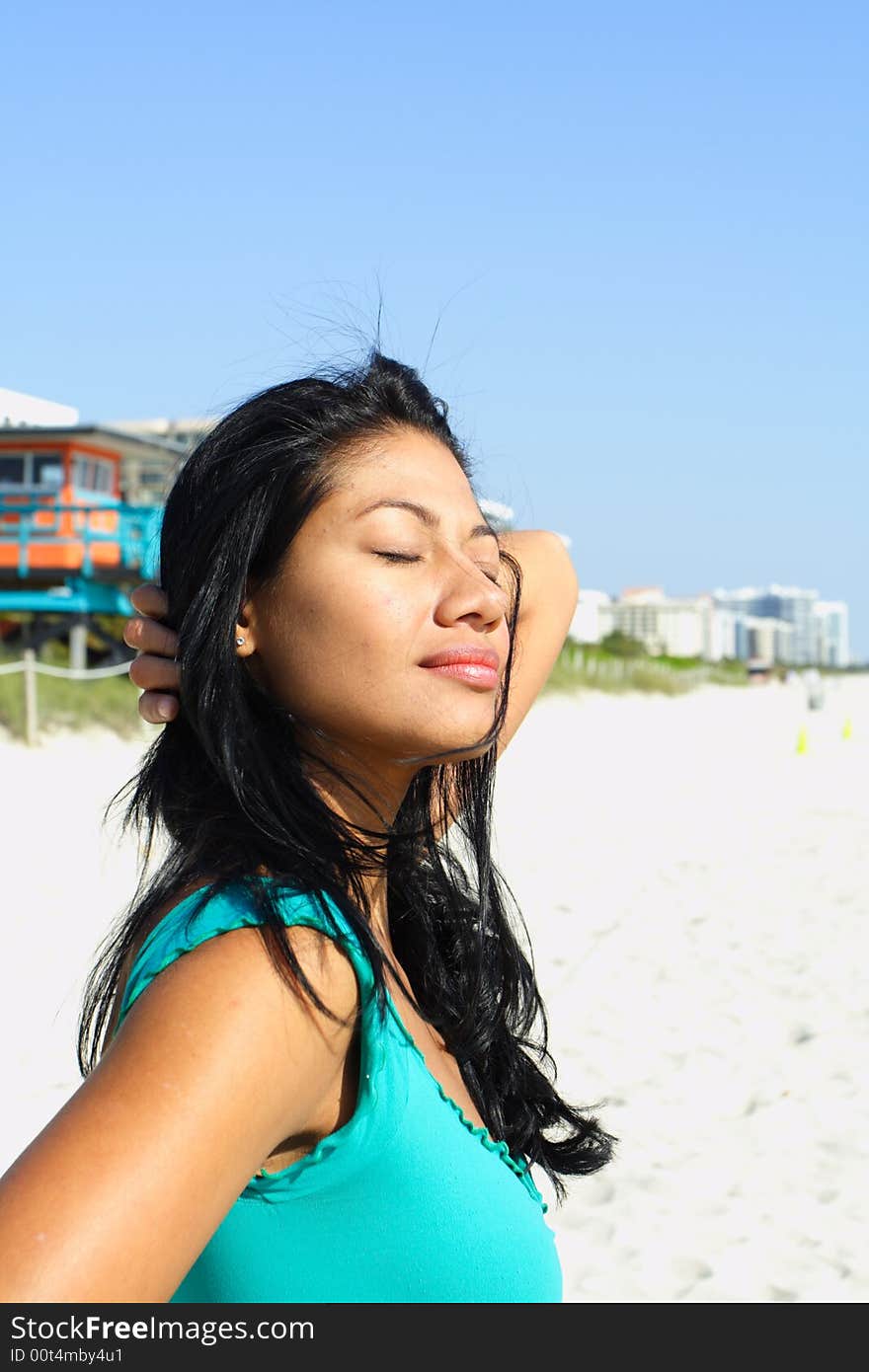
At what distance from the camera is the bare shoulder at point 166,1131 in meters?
0.87

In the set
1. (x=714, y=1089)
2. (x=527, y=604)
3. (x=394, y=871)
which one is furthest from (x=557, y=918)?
(x=394, y=871)

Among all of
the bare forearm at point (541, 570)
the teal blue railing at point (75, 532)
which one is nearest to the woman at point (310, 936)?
the bare forearm at point (541, 570)

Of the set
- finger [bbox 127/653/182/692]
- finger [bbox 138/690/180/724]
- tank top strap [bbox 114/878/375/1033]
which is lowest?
tank top strap [bbox 114/878/375/1033]

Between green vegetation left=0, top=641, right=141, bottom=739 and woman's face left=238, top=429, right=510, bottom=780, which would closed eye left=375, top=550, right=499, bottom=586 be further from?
green vegetation left=0, top=641, right=141, bottom=739

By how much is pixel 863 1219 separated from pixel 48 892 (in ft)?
19.5

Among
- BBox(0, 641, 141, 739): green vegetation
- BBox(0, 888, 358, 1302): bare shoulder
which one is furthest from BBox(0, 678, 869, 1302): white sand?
BBox(0, 888, 358, 1302): bare shoulder

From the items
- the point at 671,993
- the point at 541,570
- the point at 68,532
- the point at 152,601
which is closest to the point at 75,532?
the point at 68,532

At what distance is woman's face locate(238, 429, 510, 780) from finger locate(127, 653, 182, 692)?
0.10 m

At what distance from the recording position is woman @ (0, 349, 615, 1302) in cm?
93

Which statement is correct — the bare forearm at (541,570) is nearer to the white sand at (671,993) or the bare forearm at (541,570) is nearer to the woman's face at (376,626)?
the woman's face at (376,626)

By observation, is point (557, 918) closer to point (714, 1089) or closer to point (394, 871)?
point (714, 1089)

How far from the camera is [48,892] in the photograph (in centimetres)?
866

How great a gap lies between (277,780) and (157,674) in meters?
0.22

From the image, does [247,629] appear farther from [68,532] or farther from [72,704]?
[68,532]
